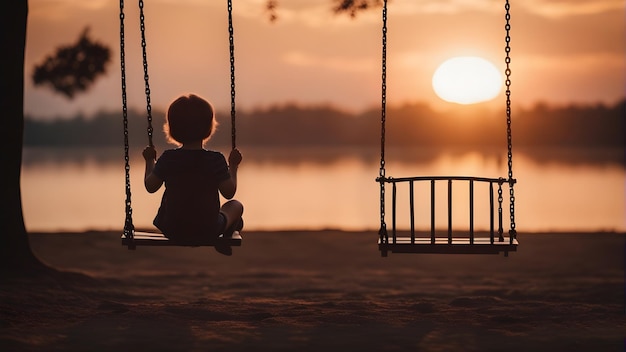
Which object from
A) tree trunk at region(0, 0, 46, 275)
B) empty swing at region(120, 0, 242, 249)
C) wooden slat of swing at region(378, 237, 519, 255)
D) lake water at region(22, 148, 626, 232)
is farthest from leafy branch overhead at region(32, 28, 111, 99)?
lake water at region(22, 148, 626, 232)

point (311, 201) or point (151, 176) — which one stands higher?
point (151, 176)

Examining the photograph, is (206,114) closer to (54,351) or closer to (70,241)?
(54,351)

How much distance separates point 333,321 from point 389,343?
3.41 ft

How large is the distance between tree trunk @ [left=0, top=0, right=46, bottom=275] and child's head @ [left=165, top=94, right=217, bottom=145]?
3.46 meters

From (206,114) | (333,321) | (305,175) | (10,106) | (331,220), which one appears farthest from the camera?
(305,175)

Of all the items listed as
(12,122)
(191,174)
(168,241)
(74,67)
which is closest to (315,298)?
(168,241)

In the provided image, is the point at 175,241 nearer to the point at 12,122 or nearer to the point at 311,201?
the point at 12,122

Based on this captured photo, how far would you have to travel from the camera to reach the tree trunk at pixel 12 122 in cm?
1013

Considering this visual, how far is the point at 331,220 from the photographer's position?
30.7 m

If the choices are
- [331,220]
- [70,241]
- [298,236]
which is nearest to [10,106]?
[70,241]

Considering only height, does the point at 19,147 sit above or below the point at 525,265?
above

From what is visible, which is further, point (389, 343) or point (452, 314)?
point (452, 314)

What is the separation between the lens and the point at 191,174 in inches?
288

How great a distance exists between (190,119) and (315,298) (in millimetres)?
3646
